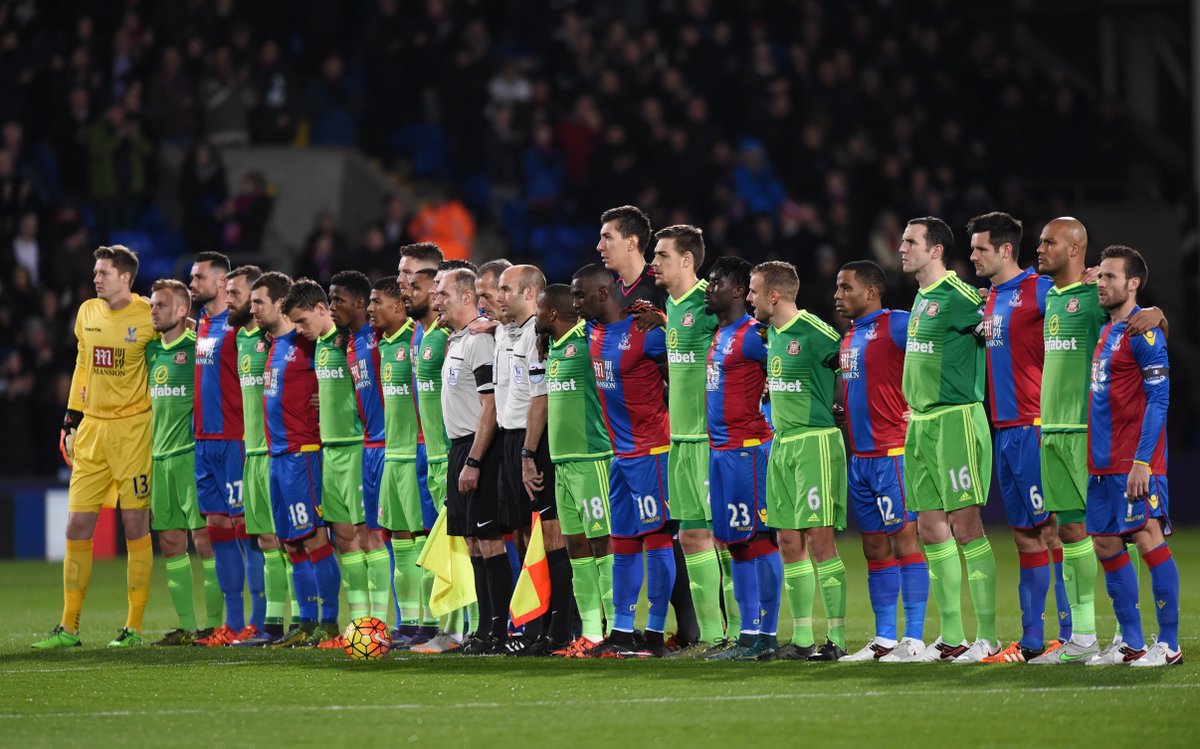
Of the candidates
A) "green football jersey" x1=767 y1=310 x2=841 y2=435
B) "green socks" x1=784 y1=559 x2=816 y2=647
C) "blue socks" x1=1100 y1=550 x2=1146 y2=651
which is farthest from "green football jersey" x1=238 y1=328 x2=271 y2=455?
"blue socks" x1=1100 y1=550 x2=1146 y2=651

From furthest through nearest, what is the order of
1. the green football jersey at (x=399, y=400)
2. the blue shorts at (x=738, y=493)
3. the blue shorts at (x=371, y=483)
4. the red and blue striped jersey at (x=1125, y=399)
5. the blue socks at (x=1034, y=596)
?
1. the blue shorts at (x=371, y=483)
2. the green football jersey at (x=399, y=400)
3. the blue shorts at (x=738, y=493)
4. the blue socks at (x=1034, y=596)
5. the red and blue striped jersey at (x=1125, y=399)

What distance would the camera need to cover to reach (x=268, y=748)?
314 inches

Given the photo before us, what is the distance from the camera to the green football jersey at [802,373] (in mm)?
10703

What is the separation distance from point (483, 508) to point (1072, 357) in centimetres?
355

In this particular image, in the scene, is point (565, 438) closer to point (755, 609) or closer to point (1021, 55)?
point (755, 609)

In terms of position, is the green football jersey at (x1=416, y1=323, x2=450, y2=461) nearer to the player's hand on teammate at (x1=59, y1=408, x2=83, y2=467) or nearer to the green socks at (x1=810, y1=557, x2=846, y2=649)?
the player's hand on teammate at (x1=59, y1=408, x2=83, y2=467)

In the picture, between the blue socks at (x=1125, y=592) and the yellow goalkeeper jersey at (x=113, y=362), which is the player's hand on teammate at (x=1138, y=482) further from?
the yellow goalkeeper jersey at (x=113, y=362)

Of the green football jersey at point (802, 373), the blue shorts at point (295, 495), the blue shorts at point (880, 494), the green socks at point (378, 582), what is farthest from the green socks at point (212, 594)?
the blue shorts at point (880, 494)

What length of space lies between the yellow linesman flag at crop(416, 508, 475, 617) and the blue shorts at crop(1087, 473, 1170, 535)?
3.83 meters

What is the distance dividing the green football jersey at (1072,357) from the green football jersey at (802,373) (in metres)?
1.20

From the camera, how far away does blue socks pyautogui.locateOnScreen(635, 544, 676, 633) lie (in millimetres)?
11141

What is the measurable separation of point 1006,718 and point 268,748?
3.14 m

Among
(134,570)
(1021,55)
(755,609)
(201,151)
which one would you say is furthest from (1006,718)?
(1021,55)

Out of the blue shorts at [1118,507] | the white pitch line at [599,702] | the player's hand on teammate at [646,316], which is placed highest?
the player's hand on teammate at [646,316]
